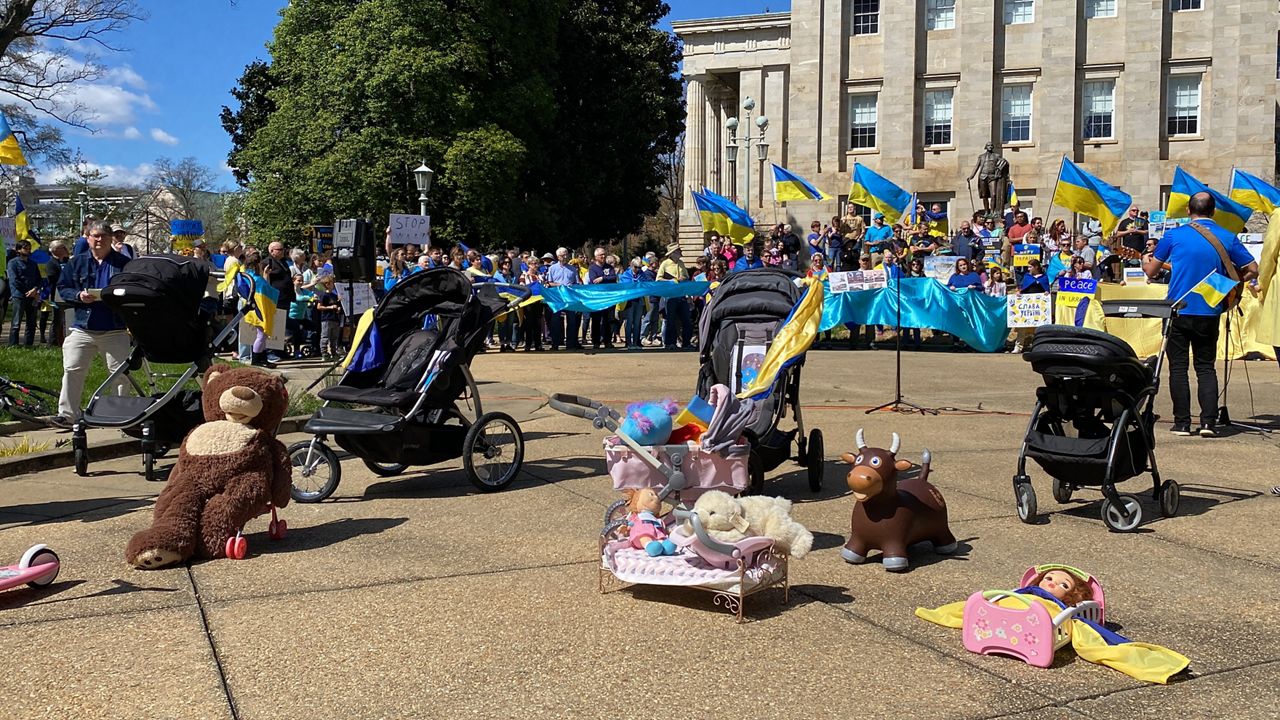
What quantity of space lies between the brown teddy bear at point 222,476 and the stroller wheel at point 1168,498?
198 inches

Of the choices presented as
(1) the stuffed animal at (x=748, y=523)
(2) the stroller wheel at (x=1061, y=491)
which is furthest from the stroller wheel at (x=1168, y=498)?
(1) the stuffed animal at (x=748, y=523)

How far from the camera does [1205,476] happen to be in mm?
8289

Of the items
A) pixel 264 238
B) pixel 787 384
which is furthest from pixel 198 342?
pixel 264 238

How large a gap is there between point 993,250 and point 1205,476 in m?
22.6

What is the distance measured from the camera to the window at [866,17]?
42.9 meters

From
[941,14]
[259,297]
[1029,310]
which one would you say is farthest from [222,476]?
[941,14]

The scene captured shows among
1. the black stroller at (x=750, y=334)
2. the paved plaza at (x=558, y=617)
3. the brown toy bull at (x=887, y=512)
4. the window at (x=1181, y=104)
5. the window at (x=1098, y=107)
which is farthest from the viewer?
the window at (x=1098, y=107)

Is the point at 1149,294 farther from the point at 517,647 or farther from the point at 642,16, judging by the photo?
the point at 642,16

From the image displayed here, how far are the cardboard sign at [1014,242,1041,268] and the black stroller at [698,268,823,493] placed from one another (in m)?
19.0

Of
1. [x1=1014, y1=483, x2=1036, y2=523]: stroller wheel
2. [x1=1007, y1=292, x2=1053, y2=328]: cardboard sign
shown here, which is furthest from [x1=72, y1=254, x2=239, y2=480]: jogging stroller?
[x1=1007, y1=292, x2=1053, y2=328]: cardboard sign

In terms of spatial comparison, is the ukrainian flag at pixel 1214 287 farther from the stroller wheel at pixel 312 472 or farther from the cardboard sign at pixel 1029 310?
the cardboard sign at pixel 1029 310

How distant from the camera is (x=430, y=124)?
1503 inches

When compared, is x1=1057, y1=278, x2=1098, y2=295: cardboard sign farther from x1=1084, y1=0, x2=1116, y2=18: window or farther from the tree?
x1=1084, y1=0, x2=1116, y2=18: window

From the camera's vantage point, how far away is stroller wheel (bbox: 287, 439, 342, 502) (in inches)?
298
